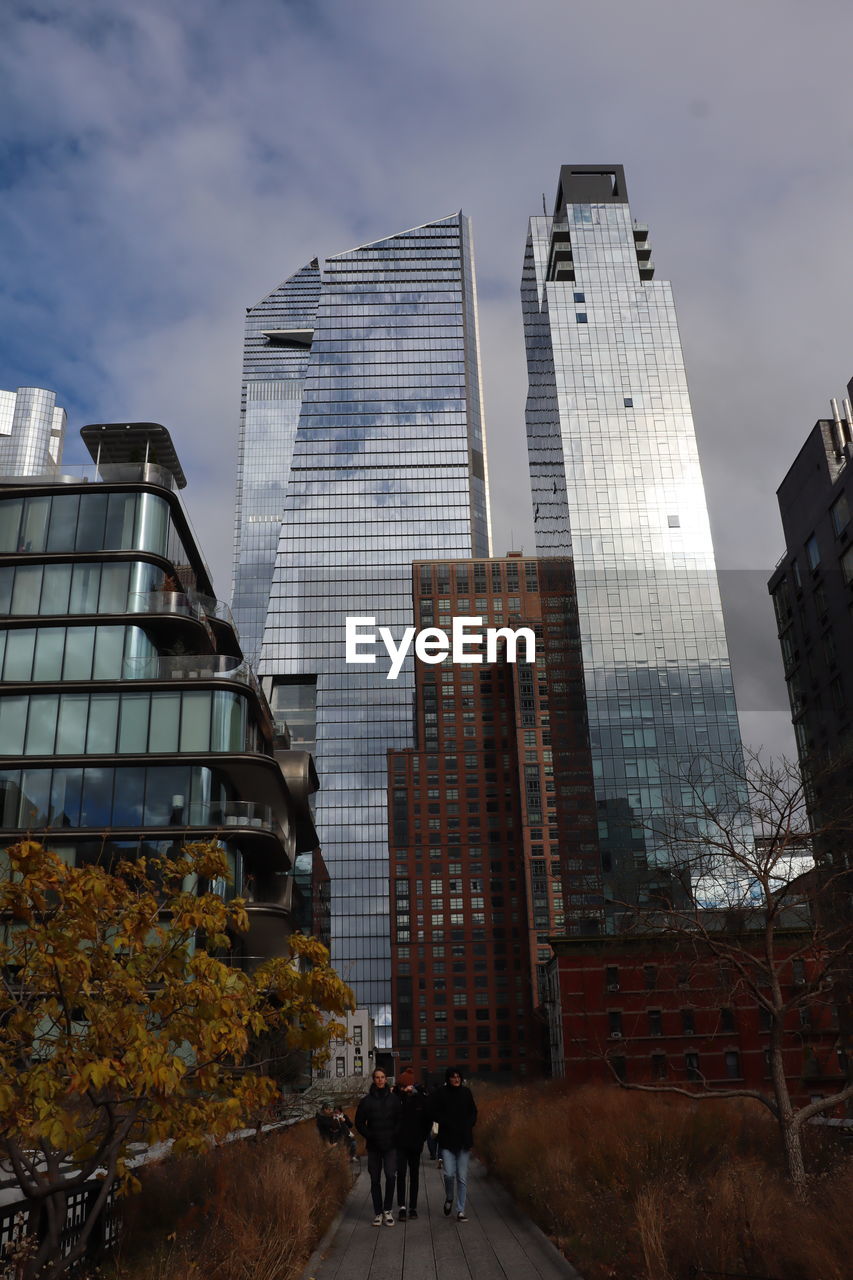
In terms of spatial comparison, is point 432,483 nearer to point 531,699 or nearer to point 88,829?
point 531,699

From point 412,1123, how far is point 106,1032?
8.03 m

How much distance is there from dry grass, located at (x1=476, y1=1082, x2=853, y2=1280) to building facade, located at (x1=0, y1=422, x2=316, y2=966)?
2186 cm

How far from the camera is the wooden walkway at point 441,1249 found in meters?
12.4

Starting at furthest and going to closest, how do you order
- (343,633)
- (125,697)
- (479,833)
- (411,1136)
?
(343,633)
(479,833)
(125,697)
(411,1136)

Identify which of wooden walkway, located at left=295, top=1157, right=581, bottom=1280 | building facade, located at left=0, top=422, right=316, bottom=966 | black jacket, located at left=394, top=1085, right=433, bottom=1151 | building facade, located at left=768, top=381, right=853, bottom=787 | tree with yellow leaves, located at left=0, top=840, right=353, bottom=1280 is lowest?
wooden walkway, located at left=295, top=1157, right=581, bottom=1280

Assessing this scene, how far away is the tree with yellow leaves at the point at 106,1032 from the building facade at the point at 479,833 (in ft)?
385

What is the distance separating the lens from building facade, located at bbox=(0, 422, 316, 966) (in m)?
43.0

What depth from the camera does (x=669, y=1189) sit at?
14164mm

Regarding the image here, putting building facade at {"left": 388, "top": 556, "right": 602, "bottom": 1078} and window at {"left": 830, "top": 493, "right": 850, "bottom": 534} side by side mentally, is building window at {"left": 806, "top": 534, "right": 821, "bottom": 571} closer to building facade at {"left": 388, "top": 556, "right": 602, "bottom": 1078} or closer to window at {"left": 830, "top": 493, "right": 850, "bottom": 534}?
window at {"left": 830, "top": 493, "right": 850, "bottom": 534}

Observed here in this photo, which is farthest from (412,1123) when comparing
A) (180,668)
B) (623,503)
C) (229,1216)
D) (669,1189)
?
(623,503)

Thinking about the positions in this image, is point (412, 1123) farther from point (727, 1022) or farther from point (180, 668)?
point (727, 1022)

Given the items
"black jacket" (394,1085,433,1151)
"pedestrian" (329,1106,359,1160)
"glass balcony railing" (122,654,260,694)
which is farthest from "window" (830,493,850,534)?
"black jacket" (394,1085,433,1151)

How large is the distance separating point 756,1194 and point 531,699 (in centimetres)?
15328

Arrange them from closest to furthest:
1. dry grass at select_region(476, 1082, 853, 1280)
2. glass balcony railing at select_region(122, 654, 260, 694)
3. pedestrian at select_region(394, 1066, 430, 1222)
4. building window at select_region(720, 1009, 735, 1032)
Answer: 1. dry grass at select_region(476, 1082, 853, 1280)
2. pedestrian at select_region(394, 1066, 430, 1222)
3. glass balcony railing at select_region(122, 654, 260, 694)
4. building window at select_region(720, 1009, 735, 1032)
